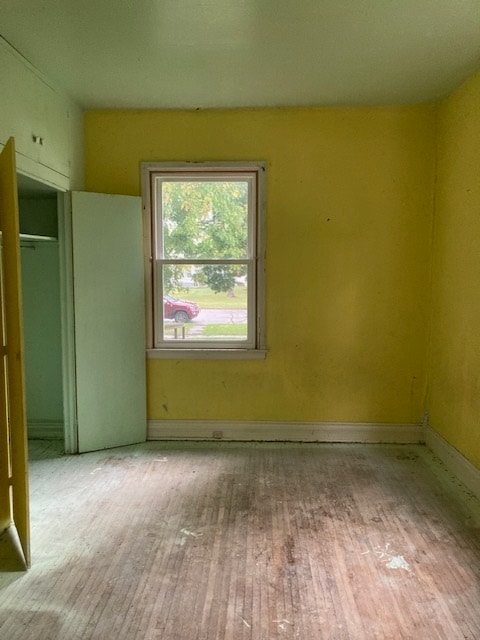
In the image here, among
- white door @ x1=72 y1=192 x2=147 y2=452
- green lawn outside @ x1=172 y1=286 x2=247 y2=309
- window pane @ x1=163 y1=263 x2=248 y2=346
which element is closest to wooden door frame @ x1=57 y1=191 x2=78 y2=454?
white door @ x1=72 y1=192 x2=147 y2=452

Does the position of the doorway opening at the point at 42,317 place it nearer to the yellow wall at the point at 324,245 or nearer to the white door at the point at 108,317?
the white door at the point at 108,317

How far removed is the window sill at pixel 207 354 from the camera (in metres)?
3.88

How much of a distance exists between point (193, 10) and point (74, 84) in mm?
1334

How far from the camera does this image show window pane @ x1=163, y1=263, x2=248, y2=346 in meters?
3.88

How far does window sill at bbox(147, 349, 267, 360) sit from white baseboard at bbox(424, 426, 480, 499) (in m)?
1.49

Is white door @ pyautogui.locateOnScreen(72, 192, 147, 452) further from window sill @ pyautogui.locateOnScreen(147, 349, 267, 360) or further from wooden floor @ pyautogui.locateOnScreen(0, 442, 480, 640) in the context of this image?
wooden floor @ pyautogui.locateOnScreen(0, 442, 480, 640)

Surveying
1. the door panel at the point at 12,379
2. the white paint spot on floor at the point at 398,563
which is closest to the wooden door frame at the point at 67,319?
the door panel at the point at 12,379

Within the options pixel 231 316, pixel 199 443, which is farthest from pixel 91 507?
pixel 231 316

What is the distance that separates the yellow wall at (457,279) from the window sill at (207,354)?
55.2 inches

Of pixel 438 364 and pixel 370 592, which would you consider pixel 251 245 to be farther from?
pixel 370 592

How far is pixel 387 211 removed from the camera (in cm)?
373

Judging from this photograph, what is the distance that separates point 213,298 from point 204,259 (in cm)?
33

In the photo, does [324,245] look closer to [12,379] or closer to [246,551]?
[246,551]

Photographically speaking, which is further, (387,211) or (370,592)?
(387,211)
